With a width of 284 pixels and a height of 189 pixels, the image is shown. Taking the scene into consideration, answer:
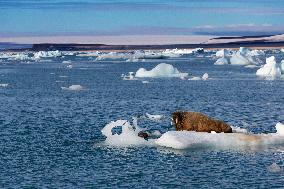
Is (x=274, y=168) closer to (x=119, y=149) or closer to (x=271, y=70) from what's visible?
(x=119, y=149)

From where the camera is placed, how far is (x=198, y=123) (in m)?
23.2

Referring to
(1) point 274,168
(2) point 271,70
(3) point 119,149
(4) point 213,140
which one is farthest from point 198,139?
(2) point 271,70

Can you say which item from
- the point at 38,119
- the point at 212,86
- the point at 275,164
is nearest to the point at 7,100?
the point at 38,119

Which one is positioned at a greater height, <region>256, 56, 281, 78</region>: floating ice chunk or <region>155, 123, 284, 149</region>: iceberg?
<region>155, 123, 284, 149</region>: iceberg

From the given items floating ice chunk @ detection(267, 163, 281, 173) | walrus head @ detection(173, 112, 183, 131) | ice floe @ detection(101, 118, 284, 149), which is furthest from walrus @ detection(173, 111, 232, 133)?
floating ice chunk @ detection(267, 163, 281, 173)

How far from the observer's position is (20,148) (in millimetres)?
22516

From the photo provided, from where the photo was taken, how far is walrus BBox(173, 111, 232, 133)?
22953 millimetres

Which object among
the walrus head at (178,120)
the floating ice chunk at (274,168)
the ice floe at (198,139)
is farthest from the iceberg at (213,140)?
the floating ice chunk at (274,168)

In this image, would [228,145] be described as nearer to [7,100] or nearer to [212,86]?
[7,100]

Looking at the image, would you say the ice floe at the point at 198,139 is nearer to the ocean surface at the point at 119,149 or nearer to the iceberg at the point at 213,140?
the iceberg at the point at 213,140

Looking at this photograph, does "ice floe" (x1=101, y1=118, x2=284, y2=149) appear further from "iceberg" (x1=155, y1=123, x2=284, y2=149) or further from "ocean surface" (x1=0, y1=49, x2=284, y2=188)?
"ocean surface" (x1=0, y1=49, x2=284, y2=188)

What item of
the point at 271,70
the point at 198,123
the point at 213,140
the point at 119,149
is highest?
the point at 198,123

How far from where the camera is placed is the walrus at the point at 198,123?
75.3 feet

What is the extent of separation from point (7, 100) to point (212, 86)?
18426mm
